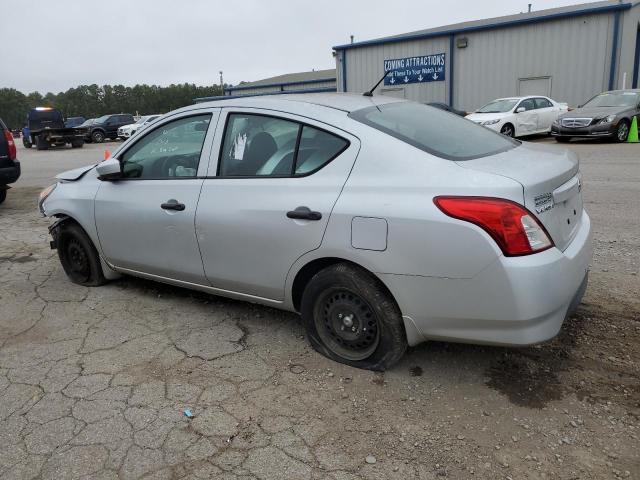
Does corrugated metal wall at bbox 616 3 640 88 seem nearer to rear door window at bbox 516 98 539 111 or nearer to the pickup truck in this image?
rear door window at bbox 516 98 539 111

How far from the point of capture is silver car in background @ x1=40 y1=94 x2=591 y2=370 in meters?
2.55

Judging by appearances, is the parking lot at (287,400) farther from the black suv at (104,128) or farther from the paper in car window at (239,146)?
the black suv at (104,128)

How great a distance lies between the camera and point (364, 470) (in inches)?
92.4

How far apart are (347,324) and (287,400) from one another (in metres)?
0.55

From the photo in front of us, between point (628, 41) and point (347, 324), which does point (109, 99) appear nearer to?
point (628, 41)

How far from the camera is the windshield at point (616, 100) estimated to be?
15.2m

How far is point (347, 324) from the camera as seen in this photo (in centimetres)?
312

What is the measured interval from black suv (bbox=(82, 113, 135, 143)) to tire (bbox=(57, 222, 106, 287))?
29314 mm

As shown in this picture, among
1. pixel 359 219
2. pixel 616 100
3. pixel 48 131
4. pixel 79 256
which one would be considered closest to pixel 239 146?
pixel 359 219

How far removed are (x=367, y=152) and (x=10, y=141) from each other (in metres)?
7.69

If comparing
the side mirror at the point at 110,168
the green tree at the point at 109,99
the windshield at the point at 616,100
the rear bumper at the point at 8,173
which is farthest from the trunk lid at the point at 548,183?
the green tree at the point at 109,99

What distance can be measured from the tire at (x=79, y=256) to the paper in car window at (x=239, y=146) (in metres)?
1.85

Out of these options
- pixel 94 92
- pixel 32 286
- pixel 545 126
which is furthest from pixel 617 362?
pixel 94 92

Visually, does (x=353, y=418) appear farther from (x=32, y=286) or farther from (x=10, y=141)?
(x=10, y=141)
